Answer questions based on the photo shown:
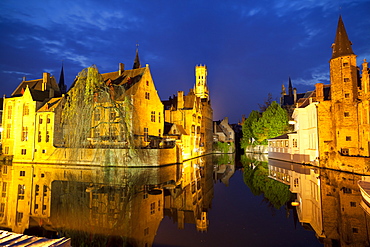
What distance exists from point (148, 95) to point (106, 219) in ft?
95.6

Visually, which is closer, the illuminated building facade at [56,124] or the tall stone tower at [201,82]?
the illuminated building facade at [56,124]

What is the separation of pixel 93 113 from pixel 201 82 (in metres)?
81.2

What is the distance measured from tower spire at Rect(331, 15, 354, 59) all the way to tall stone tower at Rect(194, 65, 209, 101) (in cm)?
6688

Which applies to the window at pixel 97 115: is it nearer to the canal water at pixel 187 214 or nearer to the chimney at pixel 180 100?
the canal water at pixel 187 214

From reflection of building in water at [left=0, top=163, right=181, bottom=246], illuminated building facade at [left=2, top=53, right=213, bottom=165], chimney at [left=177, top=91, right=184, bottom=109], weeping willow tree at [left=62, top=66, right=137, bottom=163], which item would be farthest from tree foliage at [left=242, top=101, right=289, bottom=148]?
reflection of building in water at [left=0, top=163, right=181, bottom=246]

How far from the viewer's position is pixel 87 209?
11492 mm

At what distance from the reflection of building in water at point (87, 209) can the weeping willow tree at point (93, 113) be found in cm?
408

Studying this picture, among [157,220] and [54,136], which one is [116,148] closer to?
[54,136]

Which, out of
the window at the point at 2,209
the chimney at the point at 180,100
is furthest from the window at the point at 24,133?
the window at the point at 2,209

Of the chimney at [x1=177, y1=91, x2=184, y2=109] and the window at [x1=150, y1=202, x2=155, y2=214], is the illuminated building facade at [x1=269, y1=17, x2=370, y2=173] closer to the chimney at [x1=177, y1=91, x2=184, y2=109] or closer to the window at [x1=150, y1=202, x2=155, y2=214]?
the window at [x1=150, y1=202, x2=155, y2=214]

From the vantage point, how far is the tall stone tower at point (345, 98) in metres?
27.9

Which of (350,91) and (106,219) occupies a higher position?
(350,91)

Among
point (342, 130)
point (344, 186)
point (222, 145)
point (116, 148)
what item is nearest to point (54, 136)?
point (116, 148)

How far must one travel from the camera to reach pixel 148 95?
124ft
